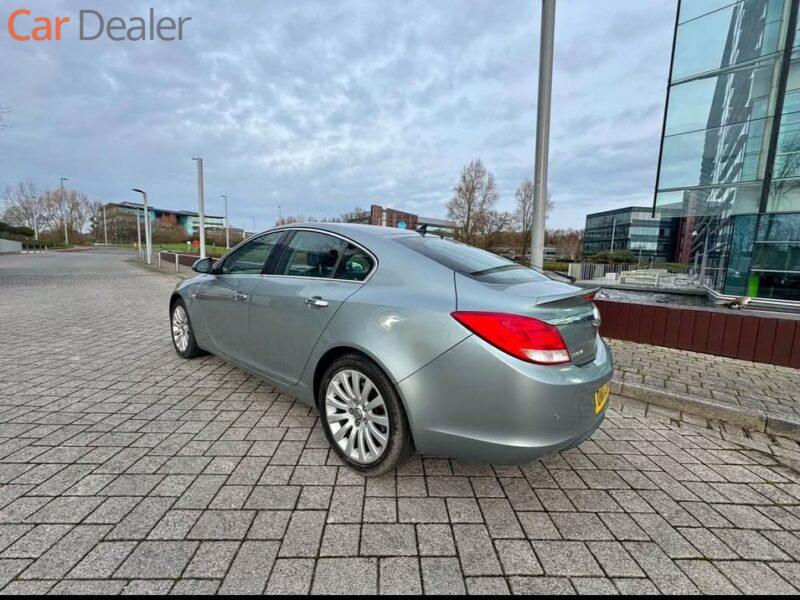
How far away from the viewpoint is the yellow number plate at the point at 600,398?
227 centimetres

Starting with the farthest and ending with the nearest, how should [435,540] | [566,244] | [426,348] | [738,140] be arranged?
1. [566,244]
2. [738,140]
3. [426,348]
4. [435,540]

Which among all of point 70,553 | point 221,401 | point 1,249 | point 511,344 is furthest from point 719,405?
point 1,249

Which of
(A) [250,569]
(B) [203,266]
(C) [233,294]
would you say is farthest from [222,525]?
(B) [203,266]

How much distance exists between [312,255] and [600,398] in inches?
85.9

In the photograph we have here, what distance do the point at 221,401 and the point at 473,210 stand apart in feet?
109

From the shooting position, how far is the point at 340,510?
7.15ft

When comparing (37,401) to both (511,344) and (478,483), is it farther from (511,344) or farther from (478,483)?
(511,344)

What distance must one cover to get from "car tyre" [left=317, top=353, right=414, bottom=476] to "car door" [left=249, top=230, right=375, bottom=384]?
0.34 m

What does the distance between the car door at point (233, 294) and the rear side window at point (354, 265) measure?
970 mm

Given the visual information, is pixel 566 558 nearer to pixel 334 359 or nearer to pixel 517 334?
pixel 517 334

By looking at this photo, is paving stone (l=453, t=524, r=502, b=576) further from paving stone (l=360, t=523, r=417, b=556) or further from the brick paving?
paving stone (l=360, t=523, r=417, b=556)

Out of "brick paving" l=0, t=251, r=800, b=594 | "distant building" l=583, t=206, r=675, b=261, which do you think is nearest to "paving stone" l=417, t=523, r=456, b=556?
"brick paving" l=0, t=251, r=800, b=594

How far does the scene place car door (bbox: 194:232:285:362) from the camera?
11.3 ft

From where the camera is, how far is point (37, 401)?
3.46 m
